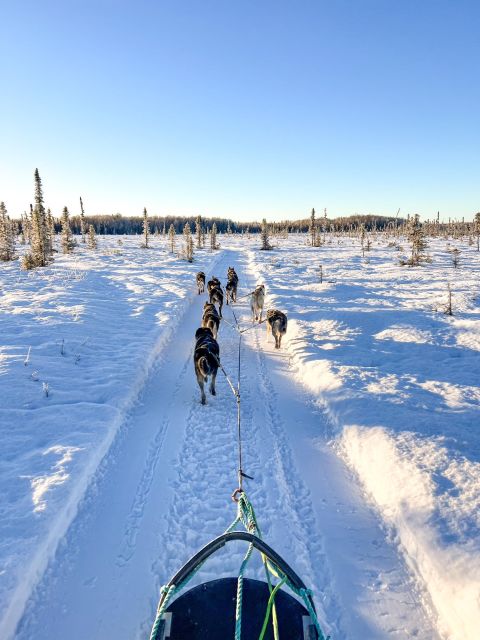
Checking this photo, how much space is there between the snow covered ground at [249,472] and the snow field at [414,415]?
3cm

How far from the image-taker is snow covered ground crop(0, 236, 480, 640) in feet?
11.2

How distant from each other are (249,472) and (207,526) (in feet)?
3.52

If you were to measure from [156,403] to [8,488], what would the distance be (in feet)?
9.76

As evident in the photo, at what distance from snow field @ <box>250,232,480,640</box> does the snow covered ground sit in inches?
1.0

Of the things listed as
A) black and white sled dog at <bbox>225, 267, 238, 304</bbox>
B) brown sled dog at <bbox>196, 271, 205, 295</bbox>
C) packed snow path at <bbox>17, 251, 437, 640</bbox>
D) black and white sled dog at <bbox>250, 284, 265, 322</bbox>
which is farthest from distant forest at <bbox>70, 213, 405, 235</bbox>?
packed snow path at <bbox>17, 251, 437, 640</bbox>

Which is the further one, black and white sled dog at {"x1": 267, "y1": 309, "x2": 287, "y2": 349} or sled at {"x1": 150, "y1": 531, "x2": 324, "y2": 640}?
black and white sled dog at {"x1": 267, "y1": 309, "x2": 287, "y2": 349}

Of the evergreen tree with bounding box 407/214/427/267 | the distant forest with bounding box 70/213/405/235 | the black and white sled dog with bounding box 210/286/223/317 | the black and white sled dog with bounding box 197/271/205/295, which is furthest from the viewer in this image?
the distant forest with bounding box 70/213/405/235

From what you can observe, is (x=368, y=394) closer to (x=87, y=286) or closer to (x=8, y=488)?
(x=8, y=488)

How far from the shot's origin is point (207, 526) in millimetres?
4168

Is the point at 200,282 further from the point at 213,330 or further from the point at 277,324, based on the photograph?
the point at 277,324

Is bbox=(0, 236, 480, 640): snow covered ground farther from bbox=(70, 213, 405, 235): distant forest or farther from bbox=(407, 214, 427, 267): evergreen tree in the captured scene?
bbox=(70, 213, 405, 235): distant forest

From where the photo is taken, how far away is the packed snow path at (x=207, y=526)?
129 inches

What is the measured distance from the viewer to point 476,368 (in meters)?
8.38

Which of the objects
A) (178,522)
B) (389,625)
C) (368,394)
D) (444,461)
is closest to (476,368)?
(368,394)
